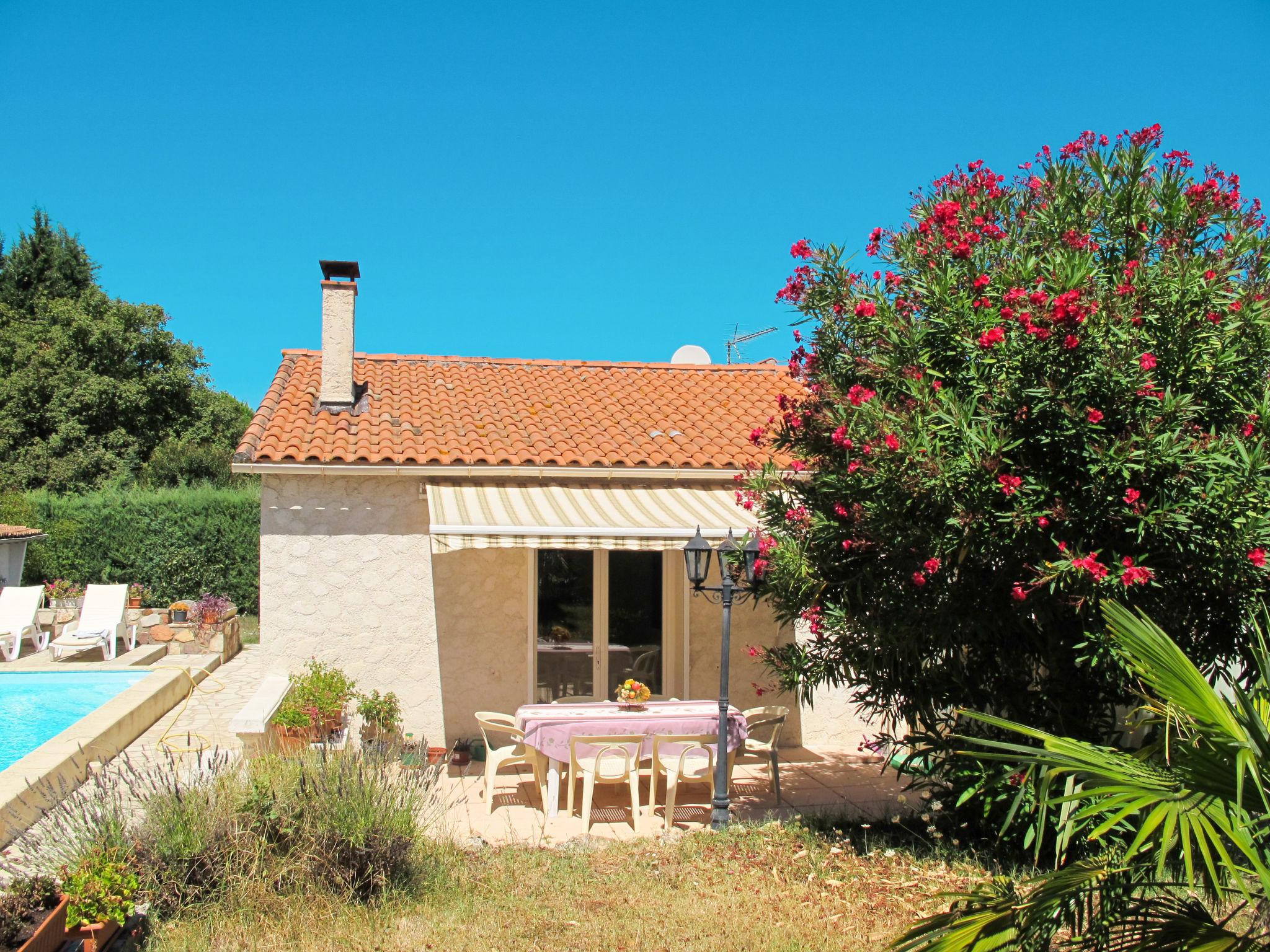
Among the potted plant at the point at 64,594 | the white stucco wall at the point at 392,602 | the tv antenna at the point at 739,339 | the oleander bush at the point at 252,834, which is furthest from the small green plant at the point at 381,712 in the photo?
the tv antenna at the point at 739,339

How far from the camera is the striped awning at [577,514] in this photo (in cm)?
1370

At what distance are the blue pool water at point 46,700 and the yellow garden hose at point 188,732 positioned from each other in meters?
1.16

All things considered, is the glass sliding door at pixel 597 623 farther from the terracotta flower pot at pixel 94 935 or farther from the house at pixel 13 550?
the house at pixel 13 550

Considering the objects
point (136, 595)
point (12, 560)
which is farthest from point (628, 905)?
point (12, 560)

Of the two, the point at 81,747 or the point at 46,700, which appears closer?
the point at 81,747

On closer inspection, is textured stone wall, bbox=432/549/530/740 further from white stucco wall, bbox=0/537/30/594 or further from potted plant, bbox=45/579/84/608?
white stucco wall, bbox=0/537/30/594

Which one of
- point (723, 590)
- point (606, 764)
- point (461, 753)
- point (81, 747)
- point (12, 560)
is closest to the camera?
point (723, 590)

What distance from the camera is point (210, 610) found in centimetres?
2711

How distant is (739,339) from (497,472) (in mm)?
34455

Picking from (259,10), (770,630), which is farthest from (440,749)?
(259,10)

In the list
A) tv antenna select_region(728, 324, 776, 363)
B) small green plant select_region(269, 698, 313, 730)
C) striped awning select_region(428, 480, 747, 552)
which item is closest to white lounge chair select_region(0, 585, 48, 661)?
small green plant select_region(269, 698, 313, 730)

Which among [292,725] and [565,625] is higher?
[565,625]

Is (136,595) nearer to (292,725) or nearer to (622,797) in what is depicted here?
(292,725)

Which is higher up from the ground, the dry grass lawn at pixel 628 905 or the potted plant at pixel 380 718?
the potted plant at pixel 380 718
